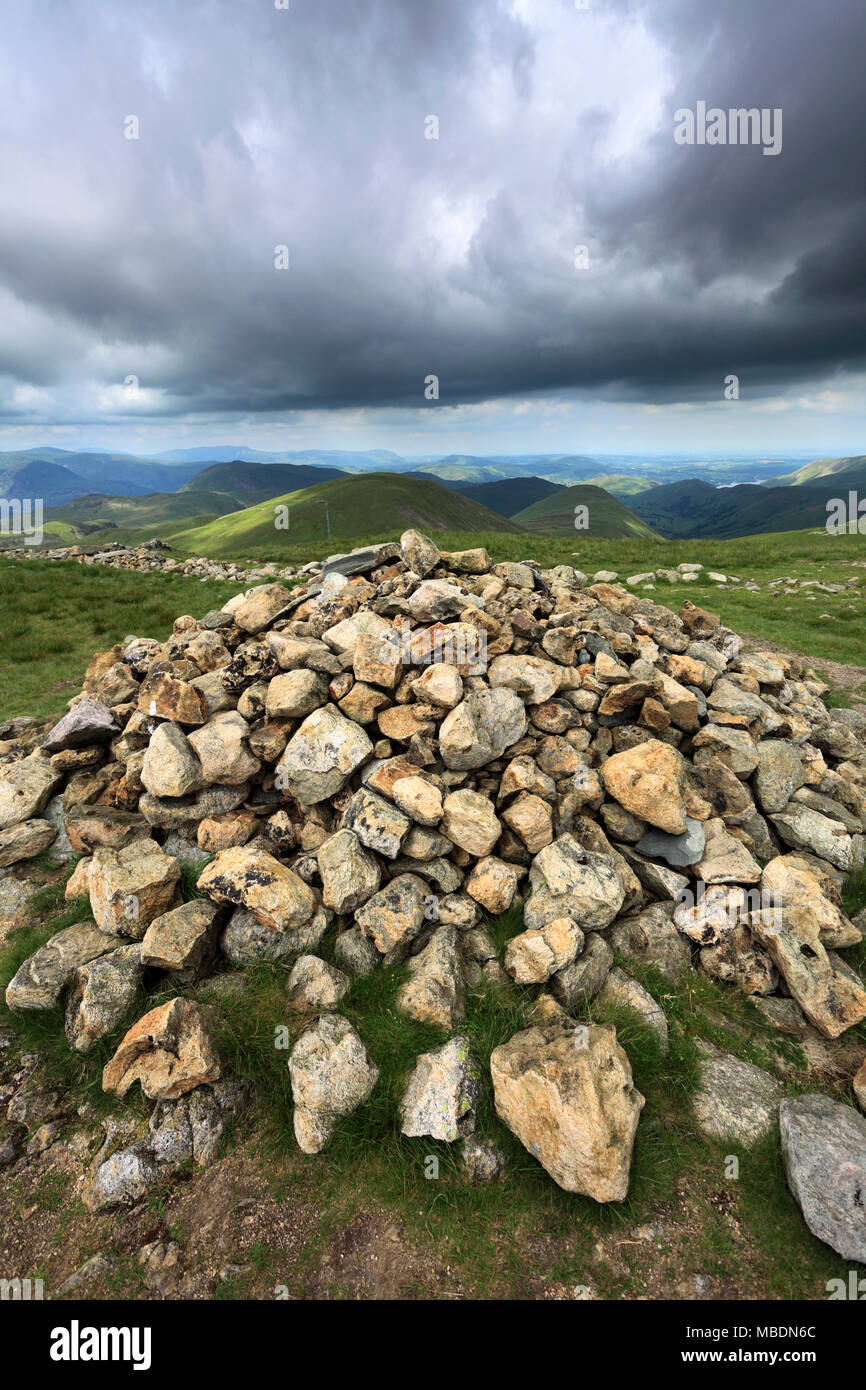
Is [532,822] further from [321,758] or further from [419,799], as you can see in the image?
[321,758]

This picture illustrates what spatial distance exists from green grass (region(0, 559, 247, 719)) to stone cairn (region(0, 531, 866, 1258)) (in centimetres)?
816

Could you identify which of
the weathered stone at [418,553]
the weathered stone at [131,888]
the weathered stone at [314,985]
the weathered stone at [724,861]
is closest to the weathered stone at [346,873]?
the weathered stone at [314,985]

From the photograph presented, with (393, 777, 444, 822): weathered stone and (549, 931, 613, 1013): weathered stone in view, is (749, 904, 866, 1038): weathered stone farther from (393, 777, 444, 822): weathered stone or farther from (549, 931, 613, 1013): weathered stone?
(393, 777, 444, 822): weathered stone

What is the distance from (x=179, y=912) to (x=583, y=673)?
26.5ft

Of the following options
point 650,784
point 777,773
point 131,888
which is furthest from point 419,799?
point 777,773

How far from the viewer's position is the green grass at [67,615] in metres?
18.9

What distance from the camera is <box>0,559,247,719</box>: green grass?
62.1ft

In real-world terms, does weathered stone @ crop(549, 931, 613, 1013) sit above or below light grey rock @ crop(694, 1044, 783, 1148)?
above

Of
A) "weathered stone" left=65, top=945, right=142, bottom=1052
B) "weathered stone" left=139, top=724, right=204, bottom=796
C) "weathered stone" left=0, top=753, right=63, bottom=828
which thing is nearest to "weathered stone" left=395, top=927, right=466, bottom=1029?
"weathered stone" left=65, top=945, right=142, bottom=1052

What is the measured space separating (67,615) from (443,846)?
2692 cm

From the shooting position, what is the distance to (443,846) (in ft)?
28.0

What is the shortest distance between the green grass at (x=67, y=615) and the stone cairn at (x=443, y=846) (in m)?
Result: 8.16
